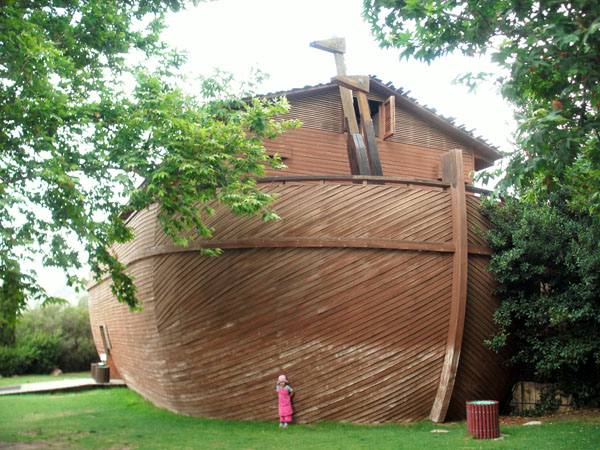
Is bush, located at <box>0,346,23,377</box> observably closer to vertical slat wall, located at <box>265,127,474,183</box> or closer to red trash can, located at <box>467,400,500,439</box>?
vertical slat wall, located at <box>265,127,474,183</box>

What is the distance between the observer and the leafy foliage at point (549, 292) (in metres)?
9.30

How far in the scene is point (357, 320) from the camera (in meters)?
9.02

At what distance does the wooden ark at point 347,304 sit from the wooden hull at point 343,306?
18 millimetres

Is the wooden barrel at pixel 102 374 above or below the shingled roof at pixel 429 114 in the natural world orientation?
below

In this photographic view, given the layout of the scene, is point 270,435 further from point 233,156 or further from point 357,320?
point 233,156

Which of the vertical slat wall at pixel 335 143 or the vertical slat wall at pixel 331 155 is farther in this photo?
the vertical slat wall at pixel 335 143

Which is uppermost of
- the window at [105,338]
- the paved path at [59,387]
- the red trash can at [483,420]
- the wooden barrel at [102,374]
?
the window at [105,338]

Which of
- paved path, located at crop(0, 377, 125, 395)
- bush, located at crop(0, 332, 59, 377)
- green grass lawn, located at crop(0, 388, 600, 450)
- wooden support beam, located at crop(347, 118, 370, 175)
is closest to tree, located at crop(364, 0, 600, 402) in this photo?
green grass lawn, located at crop(0, 388, 600, 450)

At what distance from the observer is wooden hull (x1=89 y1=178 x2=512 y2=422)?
903cm

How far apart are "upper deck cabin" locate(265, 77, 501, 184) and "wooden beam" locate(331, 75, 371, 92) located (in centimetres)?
119

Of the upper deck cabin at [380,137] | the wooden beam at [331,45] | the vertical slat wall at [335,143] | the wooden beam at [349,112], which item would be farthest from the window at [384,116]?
the wooden beam at [331,45]

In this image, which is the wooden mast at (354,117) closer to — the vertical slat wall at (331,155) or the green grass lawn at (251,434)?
the vertical slat wall at (331,155)

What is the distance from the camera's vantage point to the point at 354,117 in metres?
11.1

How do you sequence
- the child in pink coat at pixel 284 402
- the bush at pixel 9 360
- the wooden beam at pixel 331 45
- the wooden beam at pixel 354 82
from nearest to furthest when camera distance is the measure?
1. the child in pink coat at pixel 284 402
2. the wooden beam at pixel 354 82
3. the wooden beam at pixel 331 45
4. the bush at pixel 9 360
